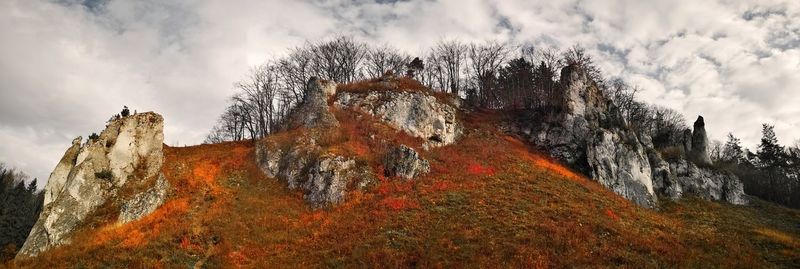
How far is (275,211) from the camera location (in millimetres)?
30531

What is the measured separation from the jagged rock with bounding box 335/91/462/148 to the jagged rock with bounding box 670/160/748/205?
28572 mm

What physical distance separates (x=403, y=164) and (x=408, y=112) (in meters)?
11.8

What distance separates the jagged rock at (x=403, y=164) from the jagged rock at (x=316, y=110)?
760cm

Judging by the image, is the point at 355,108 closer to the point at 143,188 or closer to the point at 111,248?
the point at 143,188

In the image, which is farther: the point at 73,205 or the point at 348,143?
the point at 348,143

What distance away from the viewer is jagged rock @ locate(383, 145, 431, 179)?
35906mm

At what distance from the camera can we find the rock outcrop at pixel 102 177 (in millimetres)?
25609

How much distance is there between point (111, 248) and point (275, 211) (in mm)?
9817

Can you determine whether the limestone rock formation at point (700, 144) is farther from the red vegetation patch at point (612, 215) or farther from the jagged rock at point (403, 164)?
the jagged rock at point (403, 164)

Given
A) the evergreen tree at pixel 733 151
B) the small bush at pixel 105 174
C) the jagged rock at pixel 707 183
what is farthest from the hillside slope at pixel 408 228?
the evergreen tree at pixel 733 151

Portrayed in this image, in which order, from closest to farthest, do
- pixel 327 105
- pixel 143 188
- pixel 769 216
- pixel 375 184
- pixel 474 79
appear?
pixel 143 188
pixel 375 184
pixel 327 105
pixel 769 216
pixel 474 79

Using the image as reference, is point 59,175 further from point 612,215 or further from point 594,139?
point 594,139

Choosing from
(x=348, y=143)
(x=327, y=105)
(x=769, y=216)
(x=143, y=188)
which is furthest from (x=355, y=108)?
(x=769, y=216)

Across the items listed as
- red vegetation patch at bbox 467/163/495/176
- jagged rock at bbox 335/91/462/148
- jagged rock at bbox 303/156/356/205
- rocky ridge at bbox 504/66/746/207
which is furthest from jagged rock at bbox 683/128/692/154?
jagged rock at bbox 303/156/356/205
